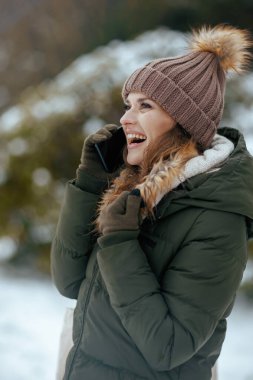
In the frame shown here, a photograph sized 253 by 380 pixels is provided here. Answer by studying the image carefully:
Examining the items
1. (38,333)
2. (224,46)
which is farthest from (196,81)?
(38,333)

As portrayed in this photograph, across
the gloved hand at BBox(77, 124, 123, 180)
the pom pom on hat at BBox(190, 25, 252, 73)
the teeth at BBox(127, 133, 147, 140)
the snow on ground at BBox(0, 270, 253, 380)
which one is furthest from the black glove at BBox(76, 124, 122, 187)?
the snow on ground at BBox(0, 270, 253, 380)

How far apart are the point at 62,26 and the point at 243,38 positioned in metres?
4.48

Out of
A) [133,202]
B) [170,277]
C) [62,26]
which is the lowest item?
[170,277]

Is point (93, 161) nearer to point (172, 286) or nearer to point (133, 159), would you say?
point (133, 159)

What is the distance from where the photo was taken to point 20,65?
255 inches

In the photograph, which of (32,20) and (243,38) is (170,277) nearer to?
(243,38)

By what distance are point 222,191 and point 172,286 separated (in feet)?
0.97

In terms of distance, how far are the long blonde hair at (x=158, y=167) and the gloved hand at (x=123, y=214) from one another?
0.12 feet

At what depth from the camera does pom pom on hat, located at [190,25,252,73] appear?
1.68 meters

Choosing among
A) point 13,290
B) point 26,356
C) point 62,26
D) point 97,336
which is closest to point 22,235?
point 13,290

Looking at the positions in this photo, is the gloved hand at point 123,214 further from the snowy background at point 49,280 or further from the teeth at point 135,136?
the snowy background at point 49,280

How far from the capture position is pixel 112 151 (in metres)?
1.82

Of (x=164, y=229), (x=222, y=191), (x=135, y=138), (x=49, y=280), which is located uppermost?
(x=135, y=138)

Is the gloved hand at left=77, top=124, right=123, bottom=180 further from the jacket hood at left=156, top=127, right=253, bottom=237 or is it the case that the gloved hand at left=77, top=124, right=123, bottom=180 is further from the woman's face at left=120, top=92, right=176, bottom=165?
the jacket hood at left=156, top=127, right=253, bottom=237
